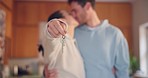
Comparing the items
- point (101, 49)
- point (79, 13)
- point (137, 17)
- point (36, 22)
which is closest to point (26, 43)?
point (36, 22)

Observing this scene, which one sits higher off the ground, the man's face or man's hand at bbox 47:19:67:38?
the man's face

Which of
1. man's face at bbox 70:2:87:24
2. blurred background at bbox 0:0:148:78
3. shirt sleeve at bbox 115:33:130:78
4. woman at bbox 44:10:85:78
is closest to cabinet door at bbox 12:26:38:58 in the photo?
blurred background at bbox 0:0:148:78

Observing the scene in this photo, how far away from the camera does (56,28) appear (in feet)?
2.81

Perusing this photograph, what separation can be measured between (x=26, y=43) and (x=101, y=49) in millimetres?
3488

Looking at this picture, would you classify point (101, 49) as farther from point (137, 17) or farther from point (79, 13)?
point (137, 17)

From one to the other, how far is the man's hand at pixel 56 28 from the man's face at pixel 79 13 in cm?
57

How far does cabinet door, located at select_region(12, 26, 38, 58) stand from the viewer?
15.2 ft

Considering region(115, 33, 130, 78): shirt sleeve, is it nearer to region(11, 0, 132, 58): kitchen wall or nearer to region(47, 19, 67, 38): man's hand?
region(47, 19, 67, 38): man's hand

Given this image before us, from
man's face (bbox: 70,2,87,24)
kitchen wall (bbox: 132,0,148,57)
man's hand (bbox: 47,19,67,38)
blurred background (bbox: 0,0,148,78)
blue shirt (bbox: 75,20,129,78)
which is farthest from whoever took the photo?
blurred background (bbox: 0,0,148,78)

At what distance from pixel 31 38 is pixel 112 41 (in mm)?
3451

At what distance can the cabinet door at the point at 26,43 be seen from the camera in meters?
4.64

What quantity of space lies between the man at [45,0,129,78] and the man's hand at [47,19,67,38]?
44 cm

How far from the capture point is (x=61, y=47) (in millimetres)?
920

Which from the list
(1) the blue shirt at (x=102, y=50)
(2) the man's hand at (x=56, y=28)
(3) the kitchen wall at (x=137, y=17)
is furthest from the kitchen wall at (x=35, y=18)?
(2) the man's hand at (x=56, y=28)
